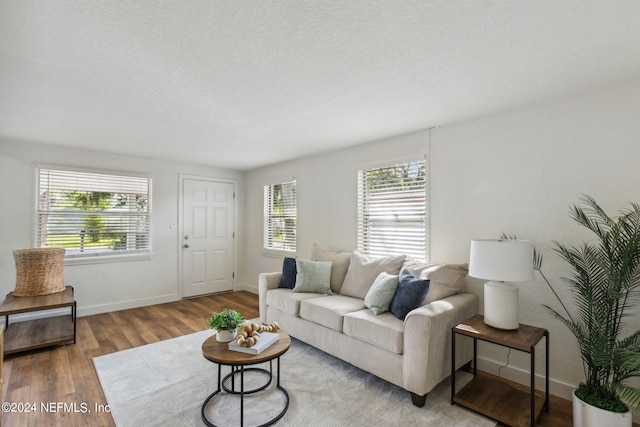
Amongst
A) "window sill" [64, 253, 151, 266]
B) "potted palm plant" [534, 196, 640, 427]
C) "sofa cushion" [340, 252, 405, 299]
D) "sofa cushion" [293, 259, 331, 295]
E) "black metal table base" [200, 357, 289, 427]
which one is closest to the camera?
"potted palm plant" [534, 196, 640, 427]

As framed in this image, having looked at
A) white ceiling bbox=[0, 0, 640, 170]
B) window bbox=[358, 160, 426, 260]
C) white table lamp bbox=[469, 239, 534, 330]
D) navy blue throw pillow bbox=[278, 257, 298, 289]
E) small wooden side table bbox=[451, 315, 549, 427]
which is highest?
white ceiling bbox=[0, 0, 640, 170]

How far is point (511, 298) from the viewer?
219 centimetres

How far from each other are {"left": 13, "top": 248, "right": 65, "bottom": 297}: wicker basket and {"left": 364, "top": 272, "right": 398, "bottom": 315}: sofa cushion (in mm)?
3584

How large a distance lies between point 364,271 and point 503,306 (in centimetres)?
138

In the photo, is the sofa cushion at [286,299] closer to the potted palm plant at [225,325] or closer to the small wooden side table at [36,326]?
the potted palm plant at [225,325]

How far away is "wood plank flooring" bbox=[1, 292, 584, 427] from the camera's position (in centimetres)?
208

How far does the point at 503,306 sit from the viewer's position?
2.20 m

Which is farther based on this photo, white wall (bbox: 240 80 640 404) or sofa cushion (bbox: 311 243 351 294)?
sofa cushion (bbox: 311 243 351 294)

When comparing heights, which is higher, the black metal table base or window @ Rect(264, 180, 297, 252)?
window @ Rect(264, 180, 297, 252)

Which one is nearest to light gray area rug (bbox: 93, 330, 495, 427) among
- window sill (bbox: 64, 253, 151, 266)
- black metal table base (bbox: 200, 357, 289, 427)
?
black metal table base (bbox: 200, 357, 289, 427)

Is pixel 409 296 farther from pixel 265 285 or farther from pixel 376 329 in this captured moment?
pixel 265 285

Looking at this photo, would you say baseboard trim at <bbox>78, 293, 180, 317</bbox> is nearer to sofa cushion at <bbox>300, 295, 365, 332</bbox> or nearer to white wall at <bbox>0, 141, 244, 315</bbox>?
white wall at <bbox>0, 141, 244, 315</bbox>

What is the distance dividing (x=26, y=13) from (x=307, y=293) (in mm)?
2979

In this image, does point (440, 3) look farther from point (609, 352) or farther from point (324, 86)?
point (609, 352)
